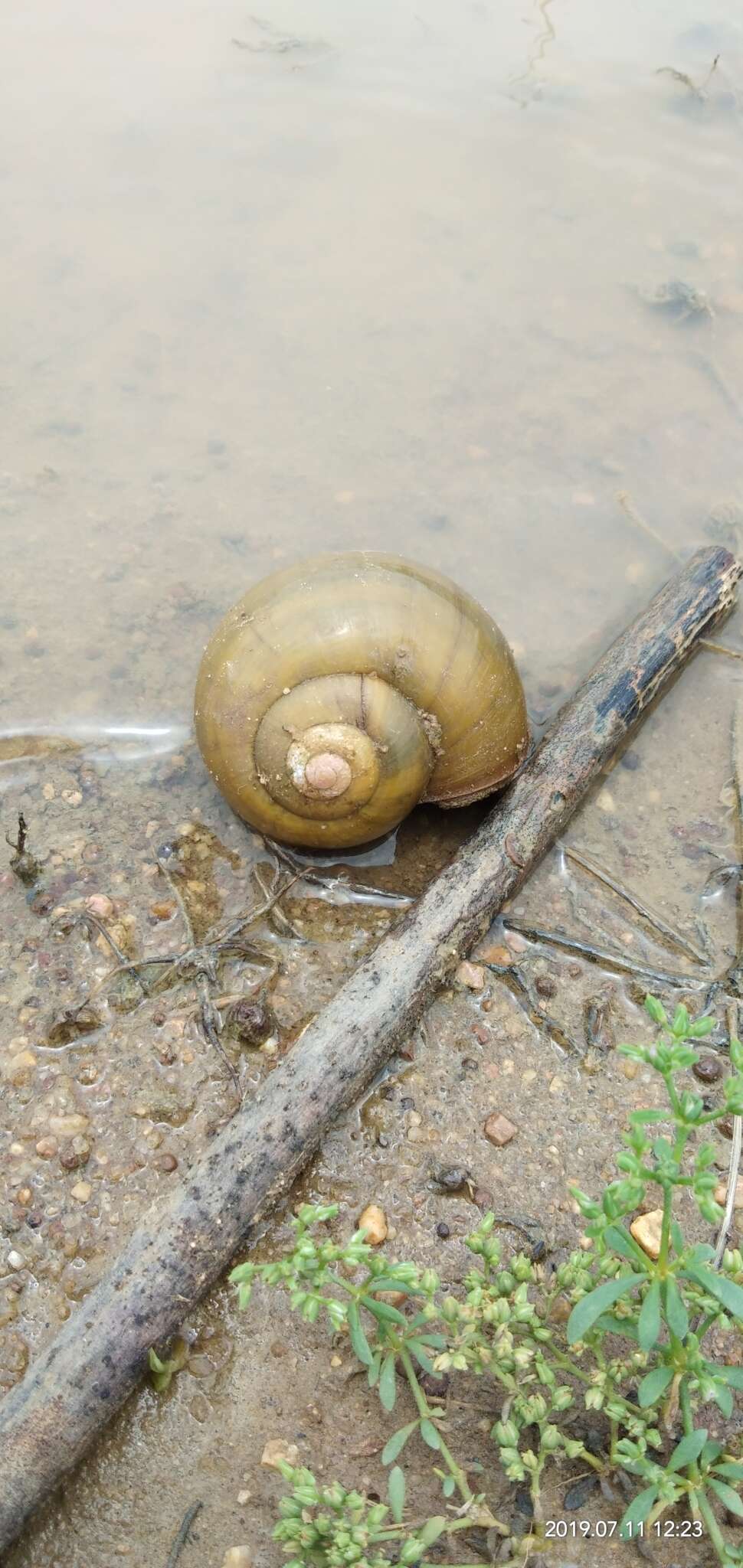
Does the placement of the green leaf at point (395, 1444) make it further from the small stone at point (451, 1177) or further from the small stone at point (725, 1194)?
the small stone at point (725, 1194)

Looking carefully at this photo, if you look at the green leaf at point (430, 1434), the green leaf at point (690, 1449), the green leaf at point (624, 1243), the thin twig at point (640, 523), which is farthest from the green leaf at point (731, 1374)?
the thin twig at point (640, 523)

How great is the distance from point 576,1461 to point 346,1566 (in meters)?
0.56

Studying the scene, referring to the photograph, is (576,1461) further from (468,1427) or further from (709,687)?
(709,687)

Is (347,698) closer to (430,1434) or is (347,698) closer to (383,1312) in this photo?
(383,1312)

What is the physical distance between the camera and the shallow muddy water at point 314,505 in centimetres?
279

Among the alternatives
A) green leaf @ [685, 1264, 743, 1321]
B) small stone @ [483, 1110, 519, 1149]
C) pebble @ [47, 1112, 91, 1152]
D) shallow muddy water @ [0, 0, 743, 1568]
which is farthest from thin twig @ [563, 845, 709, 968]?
pebble @ [47, 1112, 91, 1152]

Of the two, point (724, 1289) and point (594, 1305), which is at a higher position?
Answer: point (724, 1289)

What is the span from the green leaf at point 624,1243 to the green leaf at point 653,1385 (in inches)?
7.6

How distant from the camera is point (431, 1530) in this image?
207 centimetres

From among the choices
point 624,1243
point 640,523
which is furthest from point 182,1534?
point 640,523

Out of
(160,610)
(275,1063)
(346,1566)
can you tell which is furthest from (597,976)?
(160,610)

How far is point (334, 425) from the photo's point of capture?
16.2 feet

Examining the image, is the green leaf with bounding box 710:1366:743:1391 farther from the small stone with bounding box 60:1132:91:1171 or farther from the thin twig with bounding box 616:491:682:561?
the thin twig with bounding box 616:491:682:561

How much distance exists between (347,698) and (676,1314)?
1.73 metres
